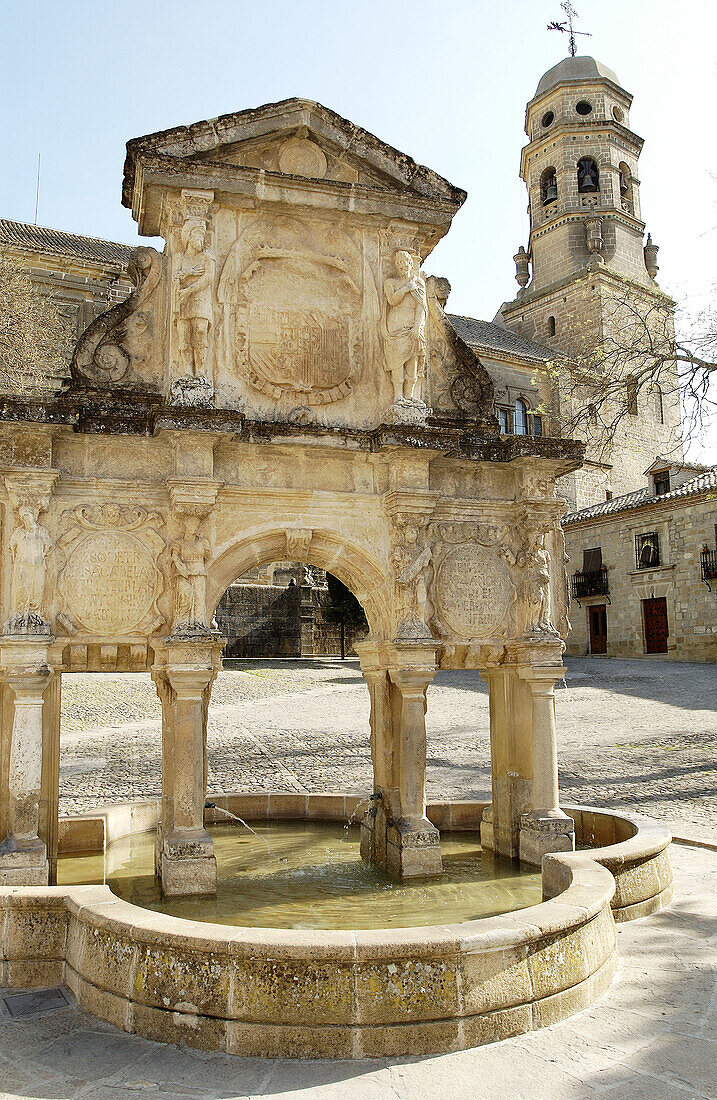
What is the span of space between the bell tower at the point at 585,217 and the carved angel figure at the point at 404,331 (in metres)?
33.0

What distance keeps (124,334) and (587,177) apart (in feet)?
133

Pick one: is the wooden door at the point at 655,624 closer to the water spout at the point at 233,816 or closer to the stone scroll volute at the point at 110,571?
the water spout at the point at 233,816

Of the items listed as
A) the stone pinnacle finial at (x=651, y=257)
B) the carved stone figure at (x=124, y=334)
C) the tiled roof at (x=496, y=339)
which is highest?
the stone pinnacle finial at (x=651, y=257)

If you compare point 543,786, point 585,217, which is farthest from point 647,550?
point 543,786

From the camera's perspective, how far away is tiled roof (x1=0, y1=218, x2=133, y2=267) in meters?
30.1

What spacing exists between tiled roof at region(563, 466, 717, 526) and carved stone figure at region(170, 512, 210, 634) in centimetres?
2454

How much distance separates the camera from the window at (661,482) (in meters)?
33.7

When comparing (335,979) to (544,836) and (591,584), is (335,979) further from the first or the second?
(591,584)

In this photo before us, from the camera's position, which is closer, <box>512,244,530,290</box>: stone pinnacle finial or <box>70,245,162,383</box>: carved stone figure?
<box>70,245,162,383</box>: carved stone figure

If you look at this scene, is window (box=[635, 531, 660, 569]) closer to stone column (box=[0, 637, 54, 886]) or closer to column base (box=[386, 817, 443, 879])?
column base (box=[386, 817, 443, 879])

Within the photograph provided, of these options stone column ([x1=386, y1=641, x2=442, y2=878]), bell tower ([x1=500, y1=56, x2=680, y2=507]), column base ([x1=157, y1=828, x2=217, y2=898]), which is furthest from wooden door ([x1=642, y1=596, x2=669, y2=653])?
column base ([x1=157, y1=828, x2=217, y2=898])

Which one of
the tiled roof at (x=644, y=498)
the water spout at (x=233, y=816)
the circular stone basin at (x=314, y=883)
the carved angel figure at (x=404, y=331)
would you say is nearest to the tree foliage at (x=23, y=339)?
the water spout at (x=233, y=816)

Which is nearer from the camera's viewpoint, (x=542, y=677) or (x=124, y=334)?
(x=124, y=334)

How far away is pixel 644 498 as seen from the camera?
33438mm
